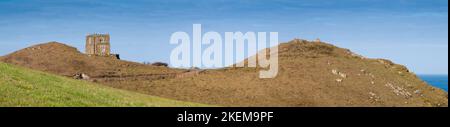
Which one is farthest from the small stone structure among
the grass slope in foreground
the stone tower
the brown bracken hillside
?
the grass slope in foreground

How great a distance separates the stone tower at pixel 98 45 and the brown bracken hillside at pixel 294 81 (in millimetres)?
13783

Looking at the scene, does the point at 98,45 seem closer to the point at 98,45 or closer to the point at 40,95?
the point at 98,45

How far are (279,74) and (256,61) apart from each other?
11916 mm

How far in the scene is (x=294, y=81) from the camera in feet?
239

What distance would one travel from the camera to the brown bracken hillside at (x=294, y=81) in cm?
6694

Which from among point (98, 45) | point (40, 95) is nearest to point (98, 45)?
point (98, 45)

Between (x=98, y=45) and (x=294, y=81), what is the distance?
5347 cm

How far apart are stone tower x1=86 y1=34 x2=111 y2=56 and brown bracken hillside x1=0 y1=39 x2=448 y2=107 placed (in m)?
13.8

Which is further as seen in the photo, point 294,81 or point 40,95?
point 294,81

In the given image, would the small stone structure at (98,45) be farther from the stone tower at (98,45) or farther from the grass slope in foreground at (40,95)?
the grass slope in foreground at (40,95)

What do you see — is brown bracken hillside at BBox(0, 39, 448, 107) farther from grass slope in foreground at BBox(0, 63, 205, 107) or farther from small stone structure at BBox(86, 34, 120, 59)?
grass slope in foreground at BBox(0, 63, 205, 107)

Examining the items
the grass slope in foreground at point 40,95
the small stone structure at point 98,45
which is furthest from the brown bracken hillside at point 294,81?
the grass slope in foreground at point 40,95

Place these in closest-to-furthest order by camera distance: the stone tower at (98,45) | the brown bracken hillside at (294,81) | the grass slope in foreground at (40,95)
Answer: the grass slope in foreground at (40,95) → the brown bracken hillside at (294,81) → the stone tower at (98,45)

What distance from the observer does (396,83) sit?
261ft
